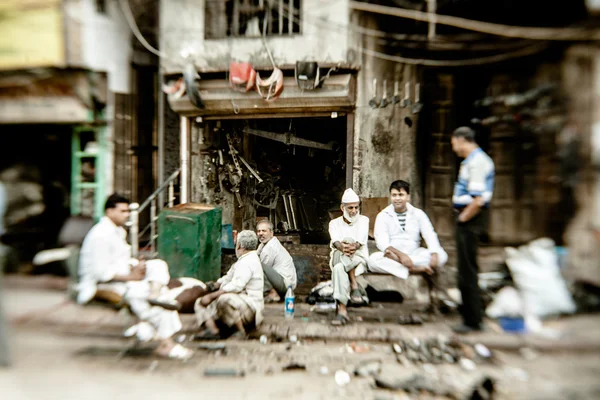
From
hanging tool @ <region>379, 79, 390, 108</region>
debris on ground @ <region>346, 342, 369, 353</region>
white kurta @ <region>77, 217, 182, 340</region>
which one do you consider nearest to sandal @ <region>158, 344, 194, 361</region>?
white kurta @ <region>77, 217, 182, 340</region>

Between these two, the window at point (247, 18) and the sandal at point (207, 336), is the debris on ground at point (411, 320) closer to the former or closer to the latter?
the sandal at point (207, 336)

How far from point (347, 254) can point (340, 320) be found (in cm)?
91

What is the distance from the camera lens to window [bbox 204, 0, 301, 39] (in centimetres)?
788

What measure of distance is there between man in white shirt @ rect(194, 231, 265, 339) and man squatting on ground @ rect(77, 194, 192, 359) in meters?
0.55

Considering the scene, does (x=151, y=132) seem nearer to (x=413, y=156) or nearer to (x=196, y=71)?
(x=196, y=71)

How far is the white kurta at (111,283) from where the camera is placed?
4703 millimetres

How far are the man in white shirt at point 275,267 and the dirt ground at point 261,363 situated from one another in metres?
1.17

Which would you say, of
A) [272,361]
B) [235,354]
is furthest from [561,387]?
[235,354]

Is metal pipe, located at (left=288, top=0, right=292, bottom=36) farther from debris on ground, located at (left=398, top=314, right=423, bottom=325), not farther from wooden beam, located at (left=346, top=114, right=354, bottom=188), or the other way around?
debris on ground, located at (left=398, top=314, right=423, bottom=325)

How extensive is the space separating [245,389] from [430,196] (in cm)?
473

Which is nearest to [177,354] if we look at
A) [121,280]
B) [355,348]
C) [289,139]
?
[121,280]

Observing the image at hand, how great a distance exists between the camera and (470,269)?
4.84m

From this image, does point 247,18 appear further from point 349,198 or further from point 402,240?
point 402,240

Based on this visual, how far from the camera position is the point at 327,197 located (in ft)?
38.4
